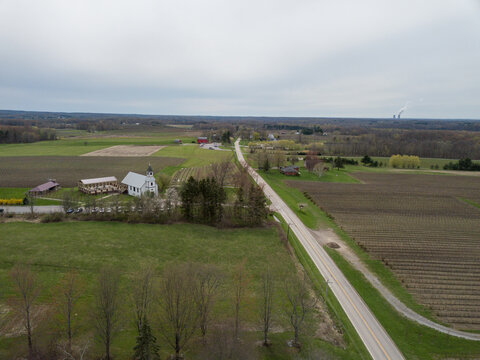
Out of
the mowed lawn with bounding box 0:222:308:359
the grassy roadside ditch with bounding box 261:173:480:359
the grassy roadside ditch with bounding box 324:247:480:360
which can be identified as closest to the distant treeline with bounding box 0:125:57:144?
the mowed lawn with bounding box 0:222:308:359

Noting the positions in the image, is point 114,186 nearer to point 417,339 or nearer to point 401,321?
point 401,321

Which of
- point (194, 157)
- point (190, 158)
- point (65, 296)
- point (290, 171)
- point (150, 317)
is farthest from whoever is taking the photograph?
point (194, 157)

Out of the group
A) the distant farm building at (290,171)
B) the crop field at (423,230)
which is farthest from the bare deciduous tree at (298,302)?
the distant farm building at (290,171)

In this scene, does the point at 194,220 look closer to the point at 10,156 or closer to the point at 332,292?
the point at 332,292

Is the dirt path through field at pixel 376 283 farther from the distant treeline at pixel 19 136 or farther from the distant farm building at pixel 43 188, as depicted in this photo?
the distant treeline at pixel 19 136

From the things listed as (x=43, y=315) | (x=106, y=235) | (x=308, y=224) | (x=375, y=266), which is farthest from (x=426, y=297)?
(x=106, y=235)

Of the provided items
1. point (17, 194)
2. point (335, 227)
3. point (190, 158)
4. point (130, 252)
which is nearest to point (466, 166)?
point (335, 227)
